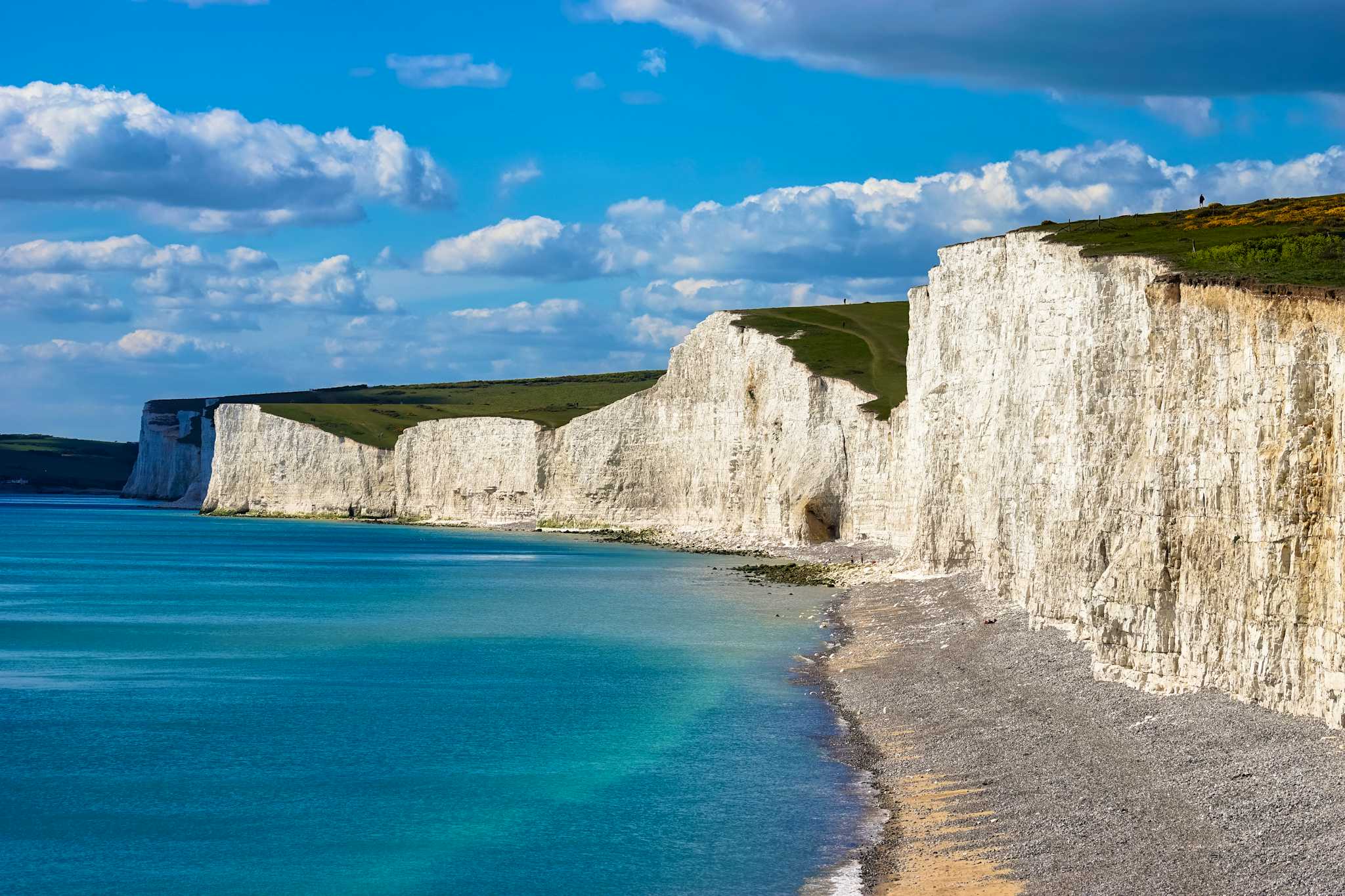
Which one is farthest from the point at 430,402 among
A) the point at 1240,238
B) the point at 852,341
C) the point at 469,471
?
the point at 1240,238

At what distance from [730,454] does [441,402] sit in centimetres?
8976

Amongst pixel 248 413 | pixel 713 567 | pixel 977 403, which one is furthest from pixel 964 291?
pixel 248 413

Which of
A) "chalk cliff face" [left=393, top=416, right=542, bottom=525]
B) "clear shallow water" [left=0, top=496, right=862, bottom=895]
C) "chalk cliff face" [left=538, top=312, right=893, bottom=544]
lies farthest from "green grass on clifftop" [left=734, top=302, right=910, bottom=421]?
"clear shallow water" [left=0, top=496, right=862, bottom=895]

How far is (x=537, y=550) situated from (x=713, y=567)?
55.7 ft

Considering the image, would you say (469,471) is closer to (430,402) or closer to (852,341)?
(852,341)

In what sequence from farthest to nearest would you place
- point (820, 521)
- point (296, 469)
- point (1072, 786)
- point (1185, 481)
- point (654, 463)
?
point (296, 469)
point (654, 463)
point (820, 521)
point (1185, 481)
point (1072, 786)

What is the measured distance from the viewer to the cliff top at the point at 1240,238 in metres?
22.1

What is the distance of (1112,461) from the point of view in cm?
2569

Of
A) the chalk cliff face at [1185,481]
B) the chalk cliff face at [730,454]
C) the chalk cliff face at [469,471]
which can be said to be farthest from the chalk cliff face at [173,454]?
the chalk cliff face at [1185,481]

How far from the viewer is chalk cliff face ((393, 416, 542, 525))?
9794cm

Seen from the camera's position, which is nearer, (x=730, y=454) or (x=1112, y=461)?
(x=1112, y=461)

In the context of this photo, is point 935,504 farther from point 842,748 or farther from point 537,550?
point 537,550

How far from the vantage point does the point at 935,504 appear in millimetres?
43750

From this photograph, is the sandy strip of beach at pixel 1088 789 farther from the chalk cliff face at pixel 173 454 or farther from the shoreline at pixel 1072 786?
the chalk cliff face at pixel 173 454
